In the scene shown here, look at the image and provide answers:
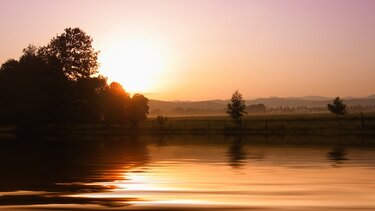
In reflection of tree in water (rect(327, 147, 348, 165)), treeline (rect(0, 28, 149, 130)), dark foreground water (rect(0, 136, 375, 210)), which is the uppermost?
treeline (rect(0, 28, 149, 130))

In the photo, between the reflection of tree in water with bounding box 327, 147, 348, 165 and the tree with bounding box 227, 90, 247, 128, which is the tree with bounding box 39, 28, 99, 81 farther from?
the reflection of tree in water with bounding box 327, 147, 348, 165

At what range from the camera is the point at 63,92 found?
7319 cm

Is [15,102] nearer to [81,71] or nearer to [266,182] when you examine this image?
[81,71]

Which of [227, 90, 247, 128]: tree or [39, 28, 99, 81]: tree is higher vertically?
[39, 28, 99, 81]: tree

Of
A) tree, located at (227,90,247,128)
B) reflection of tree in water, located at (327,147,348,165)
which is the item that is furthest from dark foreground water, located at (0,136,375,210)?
tree, located at (227,90,247,128)

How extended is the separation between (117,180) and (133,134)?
167 ft

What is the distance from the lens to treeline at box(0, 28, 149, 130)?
71750 mm

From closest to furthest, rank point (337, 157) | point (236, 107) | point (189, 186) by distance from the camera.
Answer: point (189, 186)
point (337, 157)
point (236, 107)

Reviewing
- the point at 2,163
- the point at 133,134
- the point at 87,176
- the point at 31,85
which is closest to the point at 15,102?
the point at 31,85

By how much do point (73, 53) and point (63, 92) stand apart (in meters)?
7.93

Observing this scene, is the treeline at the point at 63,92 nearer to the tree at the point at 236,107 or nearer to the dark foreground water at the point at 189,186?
the tree at the point at 236,107

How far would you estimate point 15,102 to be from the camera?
73062mm

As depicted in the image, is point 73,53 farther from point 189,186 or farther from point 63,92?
point 189,186

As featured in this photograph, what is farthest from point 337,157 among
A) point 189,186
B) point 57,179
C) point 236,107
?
point 236,107
